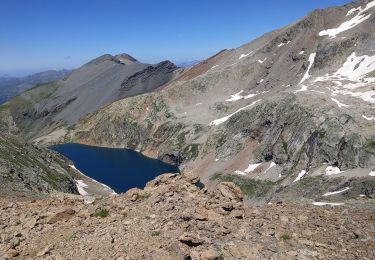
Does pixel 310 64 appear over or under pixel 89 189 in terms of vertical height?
over

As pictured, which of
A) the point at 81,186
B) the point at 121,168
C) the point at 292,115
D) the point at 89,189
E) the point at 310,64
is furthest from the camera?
the point at 310,64

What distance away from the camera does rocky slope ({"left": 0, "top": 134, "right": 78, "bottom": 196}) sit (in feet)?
169

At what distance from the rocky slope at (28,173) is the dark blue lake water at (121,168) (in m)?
49.4

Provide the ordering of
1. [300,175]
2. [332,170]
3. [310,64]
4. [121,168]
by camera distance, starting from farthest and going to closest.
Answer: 1. [310,64]
2. [121,168]
3. [300,175]
4. [332,170]

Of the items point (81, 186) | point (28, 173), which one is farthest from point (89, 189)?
point (28, 173)

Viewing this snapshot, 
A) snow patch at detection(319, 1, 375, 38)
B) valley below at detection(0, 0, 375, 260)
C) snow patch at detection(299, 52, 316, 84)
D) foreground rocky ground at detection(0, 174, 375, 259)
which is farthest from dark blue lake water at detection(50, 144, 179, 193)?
foreground rocky ground at detection(0, 174, 375, 259)

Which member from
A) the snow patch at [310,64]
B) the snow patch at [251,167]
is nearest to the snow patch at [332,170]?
the snow patch at [251,167]

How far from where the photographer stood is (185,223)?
2009 cm

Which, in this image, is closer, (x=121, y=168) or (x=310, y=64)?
(x=121, y=168)

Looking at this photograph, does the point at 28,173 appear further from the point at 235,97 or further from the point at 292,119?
the point at 235,97

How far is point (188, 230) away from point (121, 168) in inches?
5882

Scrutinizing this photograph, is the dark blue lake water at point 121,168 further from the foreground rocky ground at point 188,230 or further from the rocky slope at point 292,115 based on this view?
the foreground rocky ground at point 188,230

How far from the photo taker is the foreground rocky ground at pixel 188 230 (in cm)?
1780

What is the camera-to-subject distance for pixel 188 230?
1962 cm
